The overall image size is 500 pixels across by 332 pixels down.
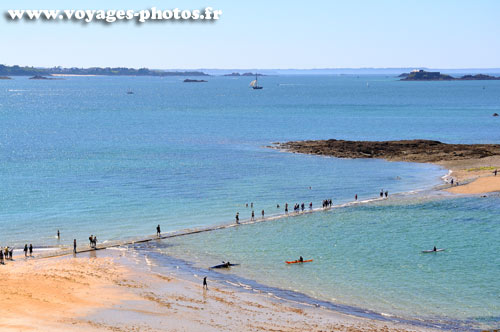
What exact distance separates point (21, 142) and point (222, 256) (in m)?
84.6

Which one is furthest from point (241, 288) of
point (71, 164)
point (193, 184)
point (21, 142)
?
point (21, 142)

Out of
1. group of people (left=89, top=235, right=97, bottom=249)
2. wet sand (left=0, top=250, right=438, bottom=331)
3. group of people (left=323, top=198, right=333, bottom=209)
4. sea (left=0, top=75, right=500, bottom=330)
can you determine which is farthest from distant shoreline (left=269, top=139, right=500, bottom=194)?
wet sand (left=0, top=250, right=438, bottom=331)

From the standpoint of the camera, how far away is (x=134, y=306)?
4075 centimetres

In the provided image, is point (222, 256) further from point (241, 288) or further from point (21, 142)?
point (21, 142)

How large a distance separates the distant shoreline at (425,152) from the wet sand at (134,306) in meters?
49.4

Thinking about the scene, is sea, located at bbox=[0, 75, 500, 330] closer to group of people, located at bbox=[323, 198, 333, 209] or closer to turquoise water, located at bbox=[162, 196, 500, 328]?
turquoise water, located at bbox=[162, 196, 500, 328]

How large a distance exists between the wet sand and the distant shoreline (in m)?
49.4

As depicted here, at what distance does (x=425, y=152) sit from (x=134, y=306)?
74.8 meters

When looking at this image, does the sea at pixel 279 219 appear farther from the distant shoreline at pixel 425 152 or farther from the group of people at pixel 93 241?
the distant shoreline at pixel 425 152

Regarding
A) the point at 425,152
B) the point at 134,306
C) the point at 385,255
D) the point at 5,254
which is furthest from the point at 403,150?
the point at 134,306

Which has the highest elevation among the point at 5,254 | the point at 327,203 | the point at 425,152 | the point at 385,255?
the point at 425,152

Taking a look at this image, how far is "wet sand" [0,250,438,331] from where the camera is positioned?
3731 cm

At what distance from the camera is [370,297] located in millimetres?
43625

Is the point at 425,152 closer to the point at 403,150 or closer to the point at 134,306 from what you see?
the point at 403,150
